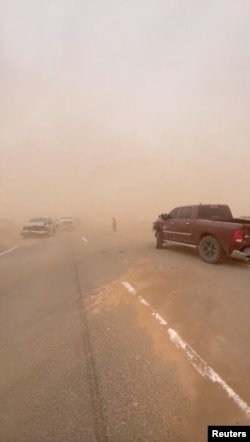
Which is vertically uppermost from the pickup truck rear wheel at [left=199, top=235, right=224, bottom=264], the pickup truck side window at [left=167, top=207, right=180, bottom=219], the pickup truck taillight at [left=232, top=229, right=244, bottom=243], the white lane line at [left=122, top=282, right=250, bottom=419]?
the pickup truck side window at [left=167, top=207, right=180, bottom=219]

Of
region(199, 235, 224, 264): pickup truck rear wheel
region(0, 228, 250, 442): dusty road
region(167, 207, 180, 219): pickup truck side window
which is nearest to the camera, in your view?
region(0, 228, 250, 442): dusty road

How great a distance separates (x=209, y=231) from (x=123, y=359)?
7207 mm

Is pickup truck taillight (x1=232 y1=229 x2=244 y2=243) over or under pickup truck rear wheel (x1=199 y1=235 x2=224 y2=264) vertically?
over

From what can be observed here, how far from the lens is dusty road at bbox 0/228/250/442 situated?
2664mm

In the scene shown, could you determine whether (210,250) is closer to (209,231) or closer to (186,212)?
(209,231)

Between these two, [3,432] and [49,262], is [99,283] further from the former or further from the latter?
[3,432]

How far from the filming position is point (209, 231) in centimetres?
1017

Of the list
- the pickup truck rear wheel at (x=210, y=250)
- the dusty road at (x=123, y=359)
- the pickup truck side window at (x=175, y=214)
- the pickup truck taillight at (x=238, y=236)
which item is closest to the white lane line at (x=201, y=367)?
the dusty road at (x=123, y=359)

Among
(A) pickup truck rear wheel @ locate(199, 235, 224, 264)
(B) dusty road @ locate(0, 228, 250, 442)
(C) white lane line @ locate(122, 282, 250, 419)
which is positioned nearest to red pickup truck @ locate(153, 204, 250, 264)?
(A) pickup truck rear wheel @ locate(199, 235, 224, 264)

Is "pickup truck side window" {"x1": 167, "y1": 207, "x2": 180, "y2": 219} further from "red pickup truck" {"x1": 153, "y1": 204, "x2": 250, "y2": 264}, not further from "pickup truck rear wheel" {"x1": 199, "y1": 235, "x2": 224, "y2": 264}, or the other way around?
"pickup truck rear wheel" {"x1": 199, "y1": 235, "x2": 224, "y2": 264}

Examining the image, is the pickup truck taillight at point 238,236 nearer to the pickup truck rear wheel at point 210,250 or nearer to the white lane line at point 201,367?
the pickup truck rear wheel at point 210,250

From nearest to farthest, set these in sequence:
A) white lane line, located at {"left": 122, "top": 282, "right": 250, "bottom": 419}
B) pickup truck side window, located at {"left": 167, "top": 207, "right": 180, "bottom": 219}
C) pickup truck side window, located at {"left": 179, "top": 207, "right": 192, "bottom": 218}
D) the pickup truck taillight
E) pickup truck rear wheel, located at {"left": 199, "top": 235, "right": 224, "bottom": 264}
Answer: white lane line, located at {"left": 122, "top": 282, "right": 250, "bottom": 419}, the pickup truck taillight, pickup truck rear wheel, located at {"left": 199, "top": 235, "right": 224, "bottom": 264}, pickup truck side window, located at {"left": 179, "top": 207, "right": 192, "bottom": 218}, pickup truck side window, located at {"left": 167, "top": 207, "right": 180, "bottom": 219}

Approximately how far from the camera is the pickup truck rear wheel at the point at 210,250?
382 inches

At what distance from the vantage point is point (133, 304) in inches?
233
